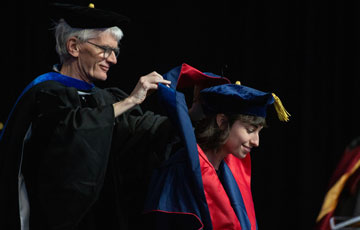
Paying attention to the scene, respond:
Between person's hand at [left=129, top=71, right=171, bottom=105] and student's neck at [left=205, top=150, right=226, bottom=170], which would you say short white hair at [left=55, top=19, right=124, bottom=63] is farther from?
student's neck at [left=205, top=150, right=226, bottom=170]

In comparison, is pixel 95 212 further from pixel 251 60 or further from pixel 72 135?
pixel 251 60

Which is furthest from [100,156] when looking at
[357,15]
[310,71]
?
[357,15]

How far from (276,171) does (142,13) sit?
1.33m

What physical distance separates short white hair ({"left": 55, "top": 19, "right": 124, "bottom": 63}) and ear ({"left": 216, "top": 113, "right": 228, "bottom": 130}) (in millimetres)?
612

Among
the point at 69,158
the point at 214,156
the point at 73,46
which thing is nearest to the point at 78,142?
the point at 69,158

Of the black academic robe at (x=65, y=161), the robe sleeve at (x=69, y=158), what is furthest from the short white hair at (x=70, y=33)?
the robe sleeve at (x=69, y=158)

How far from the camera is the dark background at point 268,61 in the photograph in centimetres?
300

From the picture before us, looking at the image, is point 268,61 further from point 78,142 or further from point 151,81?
point 78,142

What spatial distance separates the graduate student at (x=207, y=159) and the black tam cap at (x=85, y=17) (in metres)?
0.38

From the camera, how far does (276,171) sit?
10.2 feet

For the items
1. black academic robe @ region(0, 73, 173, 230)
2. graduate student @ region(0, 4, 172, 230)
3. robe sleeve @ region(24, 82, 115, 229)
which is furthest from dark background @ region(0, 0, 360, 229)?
robe sleeve @ region(24, 82, 115, 229)

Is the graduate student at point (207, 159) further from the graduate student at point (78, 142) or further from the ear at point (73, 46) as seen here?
the ear at point (73, 46)

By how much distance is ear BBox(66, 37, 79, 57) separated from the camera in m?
2.25

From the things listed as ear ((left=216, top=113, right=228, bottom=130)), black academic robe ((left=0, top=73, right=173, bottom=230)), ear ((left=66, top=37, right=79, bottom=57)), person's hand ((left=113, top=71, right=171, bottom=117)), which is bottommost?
black academic robe ((left=0, top=73, right=173, bottom=230))
